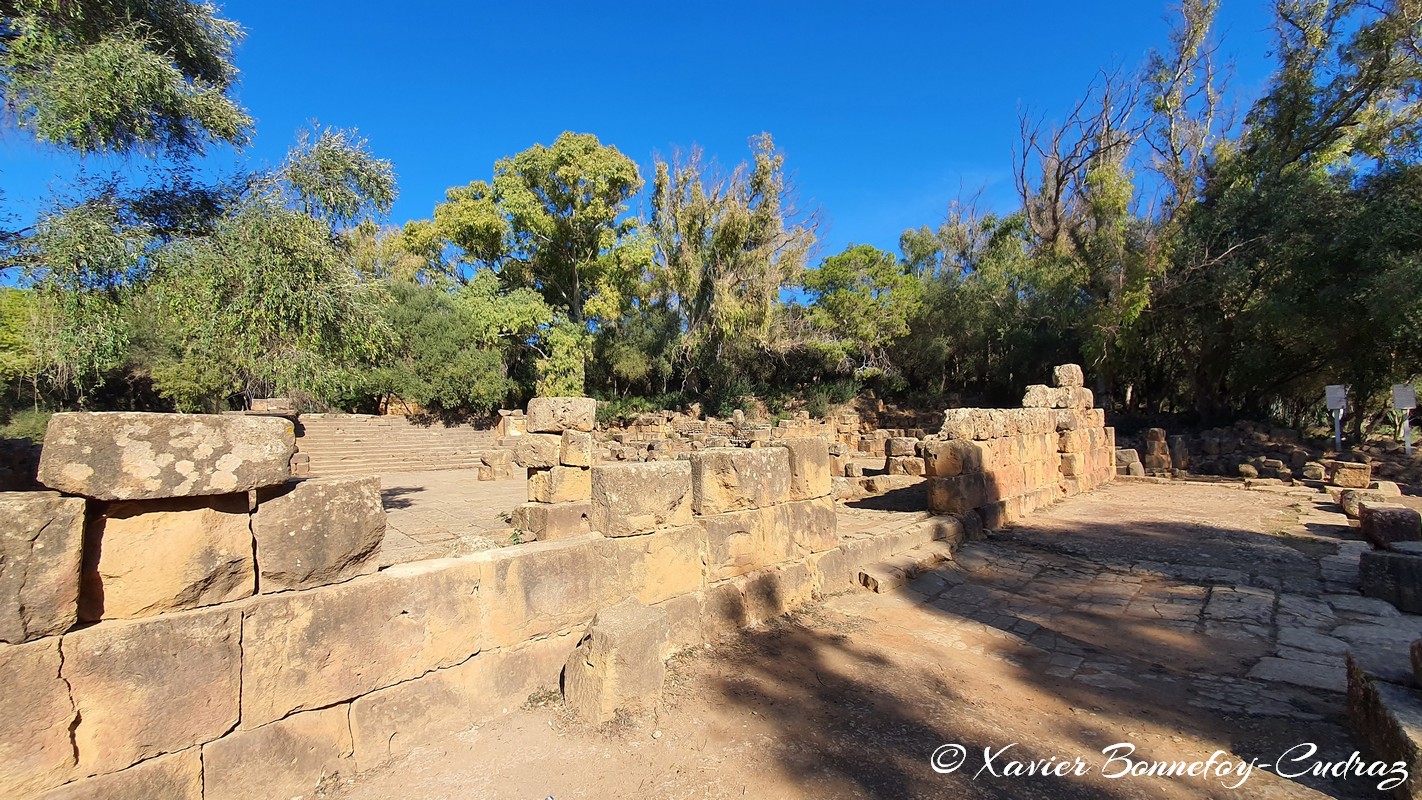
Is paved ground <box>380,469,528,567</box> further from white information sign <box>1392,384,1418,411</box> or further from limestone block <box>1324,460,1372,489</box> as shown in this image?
white information sign <box>1392,384,1418,411</box>

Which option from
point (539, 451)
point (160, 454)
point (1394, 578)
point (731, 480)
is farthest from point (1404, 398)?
point (160, 454)

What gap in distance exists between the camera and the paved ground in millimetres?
7051

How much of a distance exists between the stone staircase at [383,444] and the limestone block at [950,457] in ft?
57.7

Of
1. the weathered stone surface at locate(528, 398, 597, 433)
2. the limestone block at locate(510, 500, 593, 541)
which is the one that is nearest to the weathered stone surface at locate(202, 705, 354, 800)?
the limestone block at locate(510, 500, 593, 541)

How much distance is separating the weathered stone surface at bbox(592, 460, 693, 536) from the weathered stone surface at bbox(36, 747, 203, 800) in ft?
7.66

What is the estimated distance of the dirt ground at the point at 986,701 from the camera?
9.67ft

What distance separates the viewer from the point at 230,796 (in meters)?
2.69

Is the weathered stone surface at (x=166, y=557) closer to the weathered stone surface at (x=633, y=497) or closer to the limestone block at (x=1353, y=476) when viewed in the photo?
the weathered stone surface at (x=633, y=497)

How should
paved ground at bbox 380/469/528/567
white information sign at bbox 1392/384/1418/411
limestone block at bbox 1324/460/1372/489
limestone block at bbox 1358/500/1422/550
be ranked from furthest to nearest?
white information sign at bbox 1392/384/1418/411
limestone block at bbox 1324/460/1372/489
paved ground at bbox 380/469/528/567
limestone block at bbox 1358/500/1422/550

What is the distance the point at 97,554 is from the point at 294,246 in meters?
6.12

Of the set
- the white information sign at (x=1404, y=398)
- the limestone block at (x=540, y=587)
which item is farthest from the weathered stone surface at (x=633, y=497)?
the white information sign at (x=1404, y=398)

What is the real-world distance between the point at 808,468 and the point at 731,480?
1.10 m

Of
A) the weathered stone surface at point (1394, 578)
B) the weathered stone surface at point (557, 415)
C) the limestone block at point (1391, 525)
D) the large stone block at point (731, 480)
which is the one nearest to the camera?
the large stone block at point (731, 480)

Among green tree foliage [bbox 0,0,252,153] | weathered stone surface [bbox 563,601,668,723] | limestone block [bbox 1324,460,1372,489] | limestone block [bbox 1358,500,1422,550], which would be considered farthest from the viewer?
limestone block [bbox 1324,460,1372,489]
